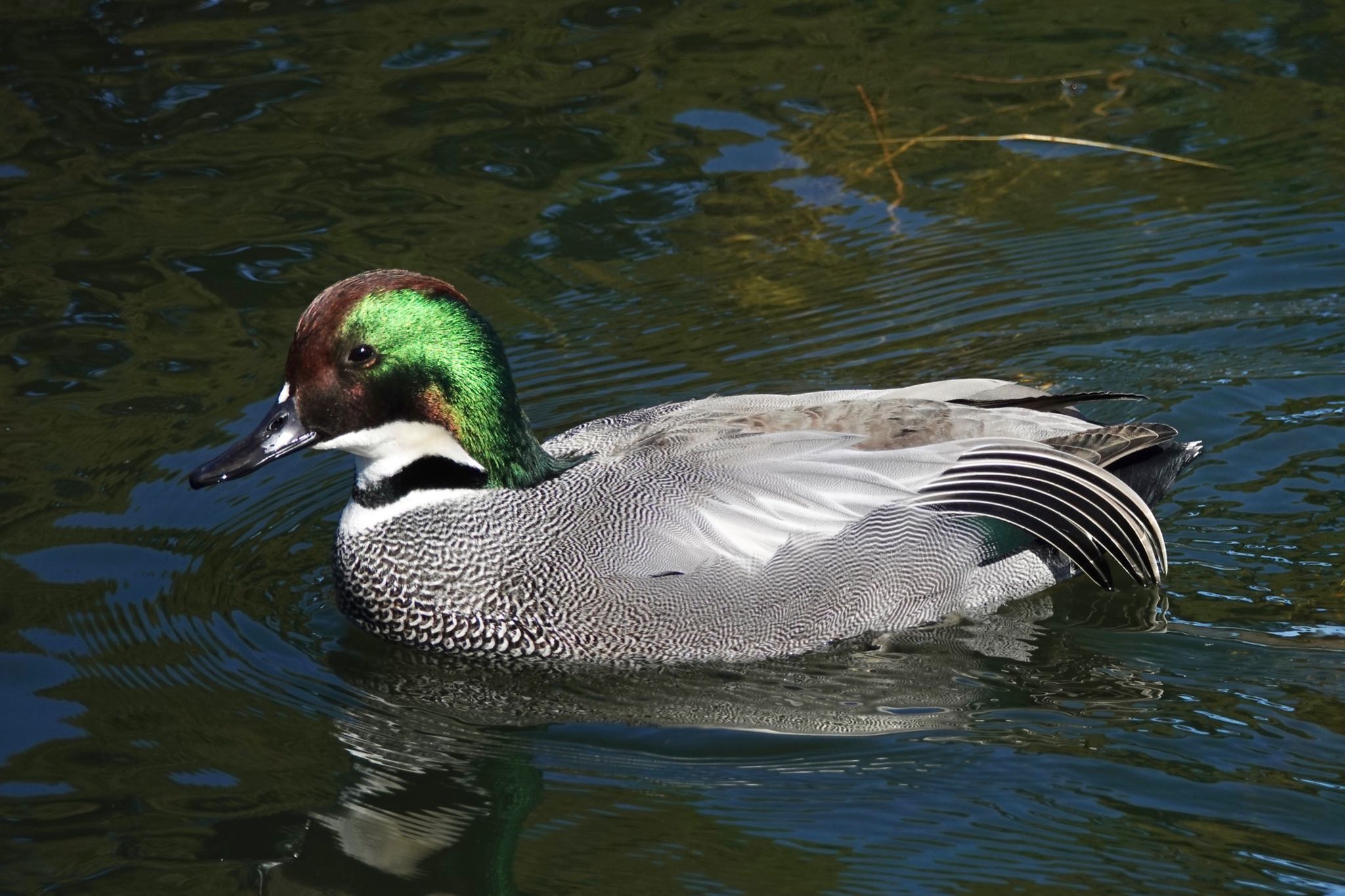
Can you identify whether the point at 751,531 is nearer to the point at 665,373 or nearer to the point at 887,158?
the point at 665,373

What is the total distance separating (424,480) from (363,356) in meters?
0.54

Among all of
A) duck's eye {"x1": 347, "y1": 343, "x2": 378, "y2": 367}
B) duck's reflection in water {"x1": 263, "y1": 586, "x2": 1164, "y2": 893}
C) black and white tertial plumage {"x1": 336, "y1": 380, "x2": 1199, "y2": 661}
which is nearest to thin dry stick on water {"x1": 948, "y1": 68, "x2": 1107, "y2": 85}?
black and white tertial plumage {"x1": 336, "y1": 380, "x2": 1199, "y2": 661}

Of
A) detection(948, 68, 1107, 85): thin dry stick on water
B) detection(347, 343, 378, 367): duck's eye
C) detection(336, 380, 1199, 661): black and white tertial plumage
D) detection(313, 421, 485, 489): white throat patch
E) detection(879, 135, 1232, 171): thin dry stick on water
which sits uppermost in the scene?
detection(948, 68, 1107, 85): thin dry stick on water

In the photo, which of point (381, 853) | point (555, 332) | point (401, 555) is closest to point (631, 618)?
point (401, 555)

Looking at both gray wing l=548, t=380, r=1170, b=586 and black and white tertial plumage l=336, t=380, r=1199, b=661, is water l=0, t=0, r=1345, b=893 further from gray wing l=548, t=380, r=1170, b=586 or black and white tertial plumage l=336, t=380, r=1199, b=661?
gray wing l=548, t=380, r=1170, b=586

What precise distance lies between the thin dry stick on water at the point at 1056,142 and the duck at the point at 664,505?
3.19 metres

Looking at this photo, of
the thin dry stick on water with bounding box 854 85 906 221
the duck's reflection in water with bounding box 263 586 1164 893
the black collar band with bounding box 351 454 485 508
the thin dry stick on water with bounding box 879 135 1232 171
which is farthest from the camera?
the thin dry stick on water with bounding box 879 135 1232 171

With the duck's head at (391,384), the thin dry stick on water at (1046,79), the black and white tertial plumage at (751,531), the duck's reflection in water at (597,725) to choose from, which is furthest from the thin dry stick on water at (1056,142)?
the duck's head at (391,384)

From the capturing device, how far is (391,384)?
555 centimetres

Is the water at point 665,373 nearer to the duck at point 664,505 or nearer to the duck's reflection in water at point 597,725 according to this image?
the duck's reflection in water at point 597,725

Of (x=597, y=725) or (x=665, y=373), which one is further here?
(x=665, y=373)

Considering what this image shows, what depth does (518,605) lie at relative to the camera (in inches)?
223

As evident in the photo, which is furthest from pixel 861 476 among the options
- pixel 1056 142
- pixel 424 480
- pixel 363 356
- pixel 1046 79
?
pixel 1046 79

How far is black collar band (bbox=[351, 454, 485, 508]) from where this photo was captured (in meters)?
5.79
